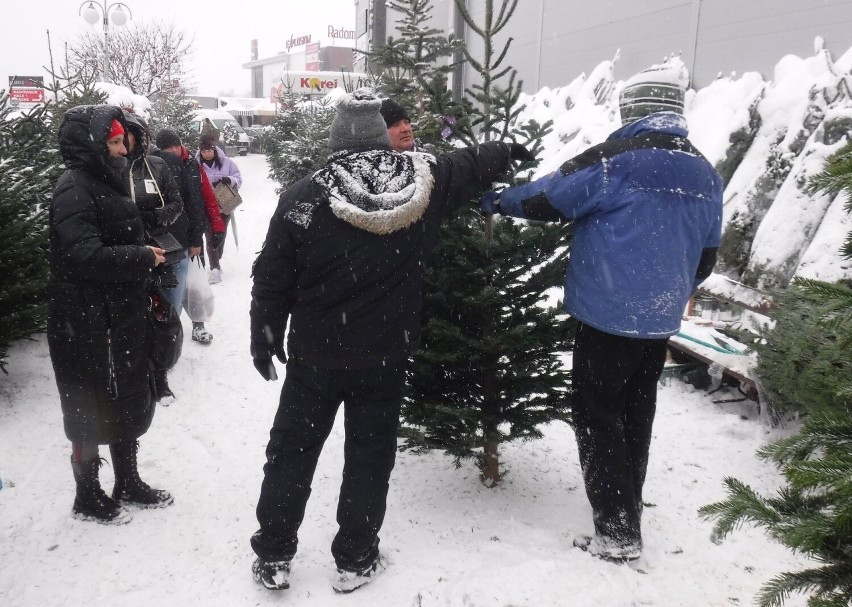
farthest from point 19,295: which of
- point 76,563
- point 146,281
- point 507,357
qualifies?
point 507,357

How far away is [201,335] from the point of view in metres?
6.44

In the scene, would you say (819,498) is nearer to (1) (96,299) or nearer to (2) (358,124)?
(2) (358,124)

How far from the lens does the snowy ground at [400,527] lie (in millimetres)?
2863

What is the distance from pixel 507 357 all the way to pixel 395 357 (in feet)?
2.89

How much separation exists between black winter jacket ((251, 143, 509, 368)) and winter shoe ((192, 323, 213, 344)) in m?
3.92

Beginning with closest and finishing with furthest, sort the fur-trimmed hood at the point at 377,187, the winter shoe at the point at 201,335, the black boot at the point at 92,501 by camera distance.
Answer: the fur-trimmed hood at the point at 377,187 < the black boot at the point at 92,501 < the winter shoe at the point at 201,335

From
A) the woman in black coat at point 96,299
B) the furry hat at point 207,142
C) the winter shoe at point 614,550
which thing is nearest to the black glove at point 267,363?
the woman in black coat at point 96,299

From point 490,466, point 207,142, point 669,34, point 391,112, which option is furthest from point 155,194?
point 669,34

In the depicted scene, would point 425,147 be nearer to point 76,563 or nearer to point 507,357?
point 507,357

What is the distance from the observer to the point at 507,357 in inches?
137

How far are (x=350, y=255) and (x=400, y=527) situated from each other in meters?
1.58

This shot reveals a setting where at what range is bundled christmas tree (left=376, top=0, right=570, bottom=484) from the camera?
10.6 ft

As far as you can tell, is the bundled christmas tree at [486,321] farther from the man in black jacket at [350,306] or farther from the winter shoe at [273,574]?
the winter shoe at [273,574]

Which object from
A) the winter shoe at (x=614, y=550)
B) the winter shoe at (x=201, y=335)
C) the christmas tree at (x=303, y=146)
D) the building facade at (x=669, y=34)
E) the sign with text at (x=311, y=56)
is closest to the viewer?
the winter shoe at (x=614, y=550)
